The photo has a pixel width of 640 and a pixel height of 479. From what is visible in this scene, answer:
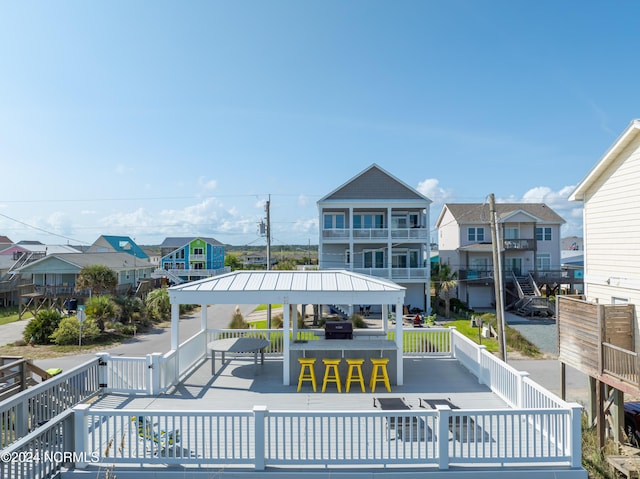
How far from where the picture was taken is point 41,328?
73.2 feet

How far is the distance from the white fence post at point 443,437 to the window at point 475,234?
29049 mm

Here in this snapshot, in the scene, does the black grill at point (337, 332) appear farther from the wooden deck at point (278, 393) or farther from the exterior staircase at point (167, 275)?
the exterior staircase at point (167, 275)

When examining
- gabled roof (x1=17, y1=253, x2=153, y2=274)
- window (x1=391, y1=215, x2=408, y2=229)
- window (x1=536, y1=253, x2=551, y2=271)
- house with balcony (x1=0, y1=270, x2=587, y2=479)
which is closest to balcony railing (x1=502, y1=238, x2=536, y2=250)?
window (x1=536, y1=253, x2=551, y2=271)

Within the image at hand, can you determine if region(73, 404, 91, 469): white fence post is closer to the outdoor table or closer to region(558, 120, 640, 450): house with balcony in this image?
the outdoor table

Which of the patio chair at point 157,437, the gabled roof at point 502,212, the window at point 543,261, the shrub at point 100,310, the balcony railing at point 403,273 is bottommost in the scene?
the shrub at point 100,310

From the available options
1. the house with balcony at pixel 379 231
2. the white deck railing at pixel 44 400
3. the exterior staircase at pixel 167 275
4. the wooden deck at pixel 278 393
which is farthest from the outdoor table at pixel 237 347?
the exterior staircase at pixel 167 275

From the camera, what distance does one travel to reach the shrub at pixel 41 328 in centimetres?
2202

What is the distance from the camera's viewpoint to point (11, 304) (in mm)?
38750

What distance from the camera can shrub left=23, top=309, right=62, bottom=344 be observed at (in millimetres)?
22016

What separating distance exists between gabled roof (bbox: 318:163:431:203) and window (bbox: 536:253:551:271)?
12.1m

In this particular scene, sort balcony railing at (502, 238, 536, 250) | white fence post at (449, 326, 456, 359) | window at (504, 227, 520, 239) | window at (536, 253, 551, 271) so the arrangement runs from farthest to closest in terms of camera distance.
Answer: window at (536, 253, 551, 271) < window at (504, 227, 520, 239) < balcony railing at (502, 238, 536, 250) < white fence post at (449, 326, 456, 359)

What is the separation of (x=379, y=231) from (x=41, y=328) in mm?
20694

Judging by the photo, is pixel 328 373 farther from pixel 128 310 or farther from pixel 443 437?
pixel 128 310

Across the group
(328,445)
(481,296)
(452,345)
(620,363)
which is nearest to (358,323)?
(452,345)
